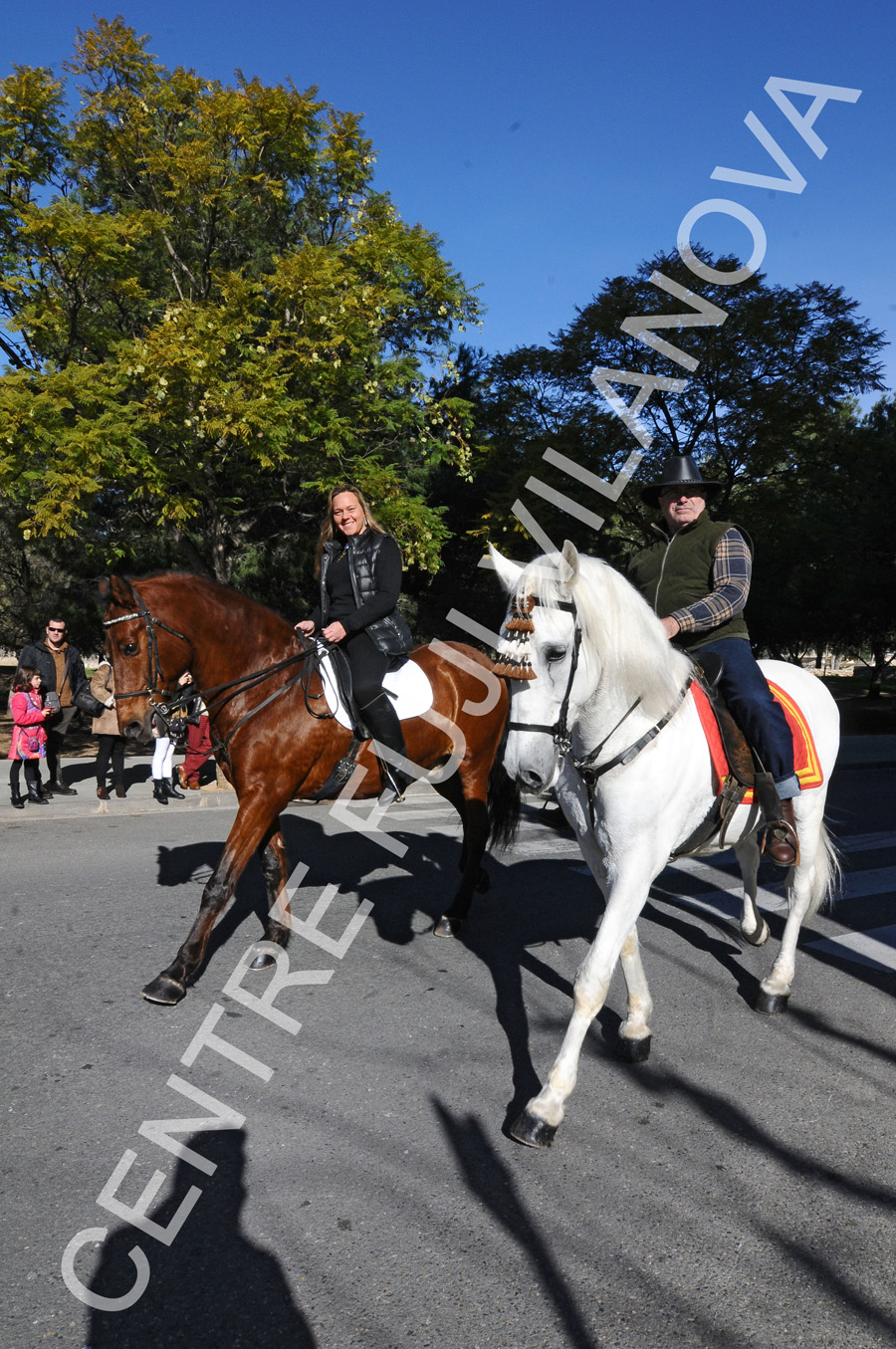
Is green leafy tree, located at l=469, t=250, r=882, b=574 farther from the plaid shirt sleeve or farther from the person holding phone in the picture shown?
the plaid shirt sleeve

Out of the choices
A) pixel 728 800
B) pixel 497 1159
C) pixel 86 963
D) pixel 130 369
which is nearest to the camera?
pixel 497 1159

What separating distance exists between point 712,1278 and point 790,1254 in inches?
11.6

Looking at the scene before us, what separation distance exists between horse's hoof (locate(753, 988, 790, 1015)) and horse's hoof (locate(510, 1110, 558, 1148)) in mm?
1714

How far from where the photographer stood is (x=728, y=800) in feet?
13.5

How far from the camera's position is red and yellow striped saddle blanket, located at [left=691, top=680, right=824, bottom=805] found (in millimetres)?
4020

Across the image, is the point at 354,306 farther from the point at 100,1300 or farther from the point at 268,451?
the point at 100,1300

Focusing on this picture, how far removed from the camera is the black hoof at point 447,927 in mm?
5520

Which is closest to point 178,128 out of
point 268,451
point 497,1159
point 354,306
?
point 354,306

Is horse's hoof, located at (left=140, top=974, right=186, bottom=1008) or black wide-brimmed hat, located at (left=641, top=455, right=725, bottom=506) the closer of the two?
black wide-brimmed hat, located at (left=641, top=455, right=725, bottom=506)

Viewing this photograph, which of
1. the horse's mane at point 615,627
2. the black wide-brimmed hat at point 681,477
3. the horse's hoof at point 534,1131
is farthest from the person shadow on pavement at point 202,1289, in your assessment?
the black wide-brimmed hat at point 681,477

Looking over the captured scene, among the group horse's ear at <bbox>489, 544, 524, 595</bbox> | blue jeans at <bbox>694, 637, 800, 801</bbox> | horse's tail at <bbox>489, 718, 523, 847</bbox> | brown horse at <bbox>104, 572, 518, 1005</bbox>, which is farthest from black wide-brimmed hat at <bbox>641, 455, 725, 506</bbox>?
horse's tail at <bbox>489, 718, 523, 847</bbox>

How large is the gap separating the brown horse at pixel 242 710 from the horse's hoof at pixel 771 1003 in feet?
6.33

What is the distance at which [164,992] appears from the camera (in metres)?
4.36

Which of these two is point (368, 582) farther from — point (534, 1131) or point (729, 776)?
point (534, 1131)
